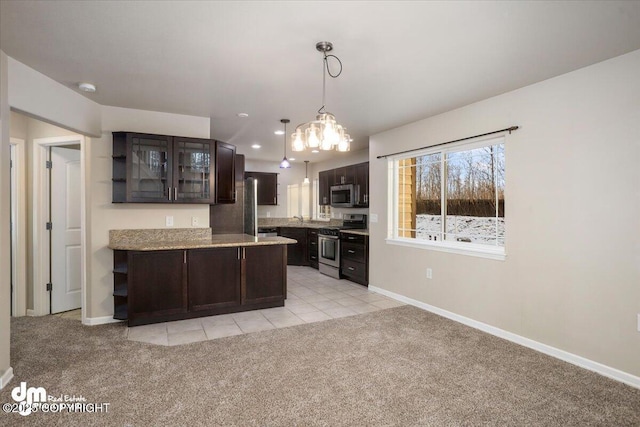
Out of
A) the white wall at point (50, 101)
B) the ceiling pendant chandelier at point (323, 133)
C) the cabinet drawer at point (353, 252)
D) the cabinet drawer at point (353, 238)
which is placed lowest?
the cabinet drawer at point (353, 252)

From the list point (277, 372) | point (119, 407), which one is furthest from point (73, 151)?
point (277, 372)

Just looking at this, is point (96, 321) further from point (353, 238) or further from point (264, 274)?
point (353, 238)

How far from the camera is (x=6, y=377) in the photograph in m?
2.40

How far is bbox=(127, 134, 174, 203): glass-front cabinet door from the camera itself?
368 cm

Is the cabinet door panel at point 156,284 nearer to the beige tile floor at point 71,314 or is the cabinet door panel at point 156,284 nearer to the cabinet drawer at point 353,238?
the beige tile floor at point 71,314

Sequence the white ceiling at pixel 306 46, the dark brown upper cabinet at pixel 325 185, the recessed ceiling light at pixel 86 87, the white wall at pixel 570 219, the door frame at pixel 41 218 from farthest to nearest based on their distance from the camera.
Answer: the dark brown upper cabinet at pixel 325 185 < the door frame at pixel 41 218 < the recessed ceiling light at pixel 86 87 < the white wall at pixel 570 219 < the white ceiling at pixel 306 46

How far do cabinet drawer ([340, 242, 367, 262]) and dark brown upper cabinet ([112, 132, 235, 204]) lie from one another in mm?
2514

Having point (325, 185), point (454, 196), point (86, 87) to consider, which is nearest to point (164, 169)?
point (86, 87)

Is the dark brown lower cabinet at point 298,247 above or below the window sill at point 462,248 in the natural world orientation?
below

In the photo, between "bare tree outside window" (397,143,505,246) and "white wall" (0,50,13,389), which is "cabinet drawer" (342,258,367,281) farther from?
"white wall" (0,50,13,389)

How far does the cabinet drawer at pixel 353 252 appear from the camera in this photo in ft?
17.8

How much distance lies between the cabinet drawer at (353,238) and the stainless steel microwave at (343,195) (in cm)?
61

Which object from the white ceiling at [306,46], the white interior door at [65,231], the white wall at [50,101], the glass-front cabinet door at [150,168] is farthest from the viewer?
the white interior door at [65,231]

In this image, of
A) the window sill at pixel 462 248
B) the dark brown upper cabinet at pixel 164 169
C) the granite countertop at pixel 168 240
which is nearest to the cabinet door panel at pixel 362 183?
the window sill at pixel 462 248
